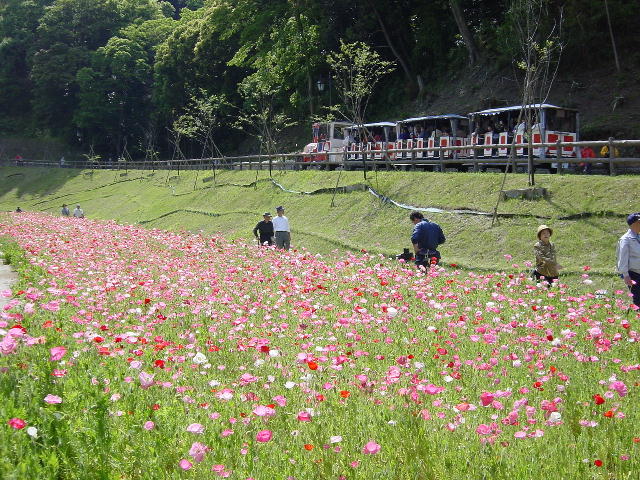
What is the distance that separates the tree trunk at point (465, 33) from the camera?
3850cm

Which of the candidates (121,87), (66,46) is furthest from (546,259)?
(66,46)

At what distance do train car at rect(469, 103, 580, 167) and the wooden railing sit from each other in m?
0.42

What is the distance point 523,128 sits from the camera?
2495 centimetres

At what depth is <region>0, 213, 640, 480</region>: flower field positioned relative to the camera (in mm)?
3809

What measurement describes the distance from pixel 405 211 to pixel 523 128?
702 centimetres

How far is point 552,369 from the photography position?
518cm

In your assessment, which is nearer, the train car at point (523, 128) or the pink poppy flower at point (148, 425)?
the pink poppy flower at point (148, 425)

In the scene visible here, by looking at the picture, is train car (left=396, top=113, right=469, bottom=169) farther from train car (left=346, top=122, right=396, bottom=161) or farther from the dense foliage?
the dense foliage

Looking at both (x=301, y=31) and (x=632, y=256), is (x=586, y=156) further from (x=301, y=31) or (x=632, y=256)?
(x=301, y=31)

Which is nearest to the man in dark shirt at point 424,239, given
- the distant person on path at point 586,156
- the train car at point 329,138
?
the distant person on path at point 586,156

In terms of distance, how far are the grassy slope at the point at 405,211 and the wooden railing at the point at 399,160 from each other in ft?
3.18

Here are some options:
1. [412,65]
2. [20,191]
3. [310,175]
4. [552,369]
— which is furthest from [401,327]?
[20,191]

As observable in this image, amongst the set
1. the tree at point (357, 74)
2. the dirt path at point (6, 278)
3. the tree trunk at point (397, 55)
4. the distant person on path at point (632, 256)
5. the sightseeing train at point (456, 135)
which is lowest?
the dirt path at point (6, 278)

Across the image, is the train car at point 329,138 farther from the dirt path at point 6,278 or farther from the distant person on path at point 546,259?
the distant person on path at point 546,259
